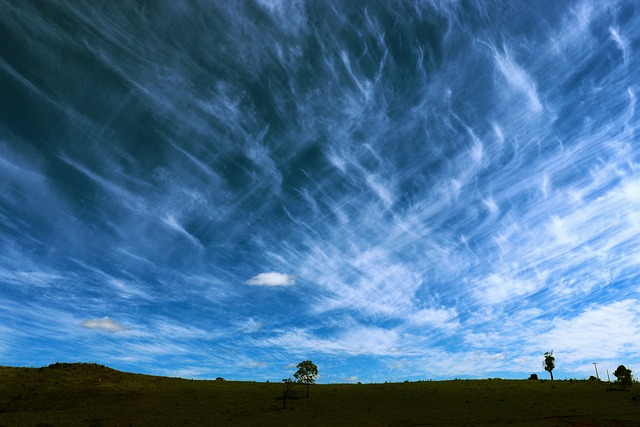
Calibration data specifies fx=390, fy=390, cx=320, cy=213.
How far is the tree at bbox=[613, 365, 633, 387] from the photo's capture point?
280 feet

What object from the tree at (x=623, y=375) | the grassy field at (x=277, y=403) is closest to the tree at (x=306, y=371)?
the grassy field at (x=277, y=403)

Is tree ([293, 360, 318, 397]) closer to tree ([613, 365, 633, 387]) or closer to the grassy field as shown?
the grassy field

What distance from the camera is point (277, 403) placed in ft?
238

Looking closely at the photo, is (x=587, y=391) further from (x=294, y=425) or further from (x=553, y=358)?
(x=294, y=425)

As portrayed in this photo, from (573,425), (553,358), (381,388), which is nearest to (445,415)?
(573,425)

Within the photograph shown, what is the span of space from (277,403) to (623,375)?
7642 cm

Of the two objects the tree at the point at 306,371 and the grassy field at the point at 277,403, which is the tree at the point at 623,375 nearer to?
the grassy field at the point at 277,403

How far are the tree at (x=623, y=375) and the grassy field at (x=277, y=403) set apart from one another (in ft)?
7.27

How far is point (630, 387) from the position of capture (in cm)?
8644

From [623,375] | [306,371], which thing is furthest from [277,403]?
[623,375]

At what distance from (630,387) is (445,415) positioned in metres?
52.4

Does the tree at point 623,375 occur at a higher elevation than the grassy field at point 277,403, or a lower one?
higher

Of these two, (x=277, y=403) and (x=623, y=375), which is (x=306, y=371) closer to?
(x=277, y=403)

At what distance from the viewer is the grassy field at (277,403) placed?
60344 millimetres
